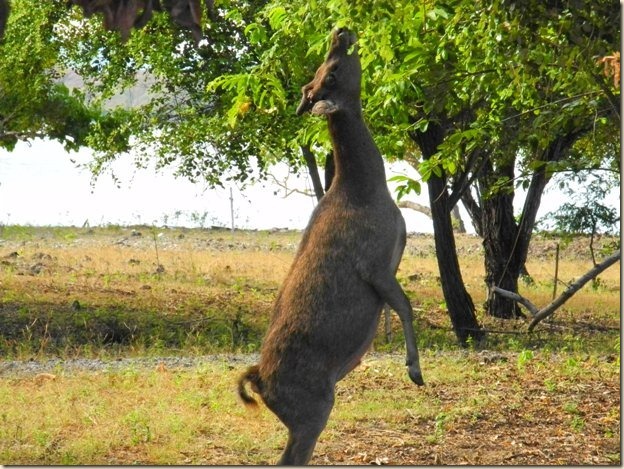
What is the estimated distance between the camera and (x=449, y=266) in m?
14.4

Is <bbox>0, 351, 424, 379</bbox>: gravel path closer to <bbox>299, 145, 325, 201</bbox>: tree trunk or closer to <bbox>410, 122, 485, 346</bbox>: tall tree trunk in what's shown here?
<bbox>410, 122, 485, 346</bbox>: tall tree trunk

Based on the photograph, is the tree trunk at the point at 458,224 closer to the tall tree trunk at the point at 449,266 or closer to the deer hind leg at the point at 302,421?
the tall tree trunk at the point at 449,266

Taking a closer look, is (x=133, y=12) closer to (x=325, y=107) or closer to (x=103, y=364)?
(x=325, y=107)

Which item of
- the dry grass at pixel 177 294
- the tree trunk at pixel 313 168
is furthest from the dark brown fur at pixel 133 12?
the tree trunk at pixel 313 168

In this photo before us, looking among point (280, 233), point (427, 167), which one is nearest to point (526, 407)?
point (427, 167)

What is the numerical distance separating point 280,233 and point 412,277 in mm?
12556

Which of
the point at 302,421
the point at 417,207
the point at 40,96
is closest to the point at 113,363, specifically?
the point at 302,421

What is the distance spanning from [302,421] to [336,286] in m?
0.65

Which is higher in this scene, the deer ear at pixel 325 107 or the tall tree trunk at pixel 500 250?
the deer ear at pixel 325 107

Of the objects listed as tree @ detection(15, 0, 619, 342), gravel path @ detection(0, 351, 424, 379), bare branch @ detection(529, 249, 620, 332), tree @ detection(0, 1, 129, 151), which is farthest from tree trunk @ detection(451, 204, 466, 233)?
bare branch @ detection(529, 249, 620, 332)

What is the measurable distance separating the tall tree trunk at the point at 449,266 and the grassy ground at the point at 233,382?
369 mm

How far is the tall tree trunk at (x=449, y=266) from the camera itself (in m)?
13.8

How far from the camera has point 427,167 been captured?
933 cm

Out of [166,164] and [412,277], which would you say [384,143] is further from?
[412,277]
